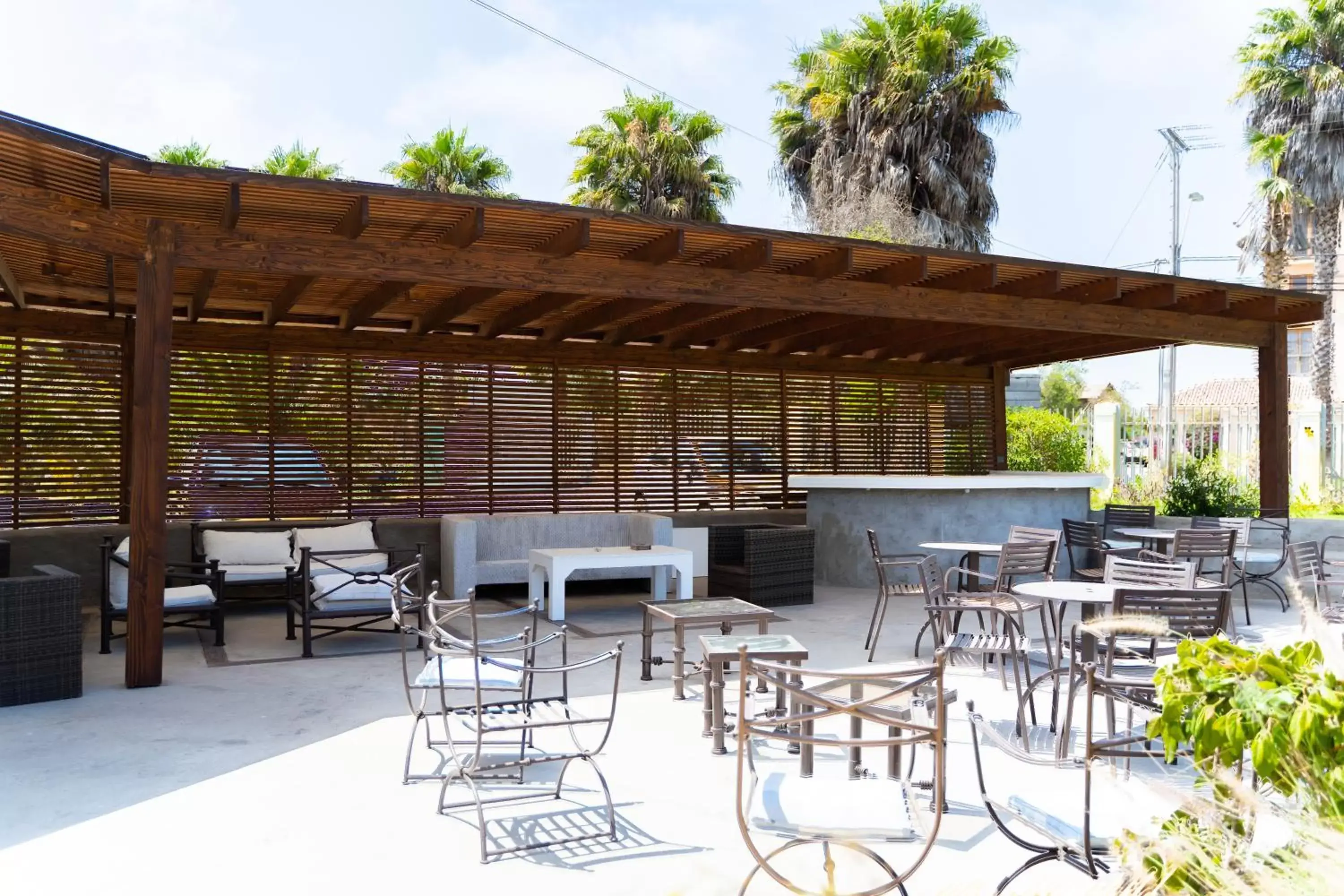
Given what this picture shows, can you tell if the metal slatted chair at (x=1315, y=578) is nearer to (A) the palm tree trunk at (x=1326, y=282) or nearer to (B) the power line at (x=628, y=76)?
(B) the power line at (x=628, y=76)

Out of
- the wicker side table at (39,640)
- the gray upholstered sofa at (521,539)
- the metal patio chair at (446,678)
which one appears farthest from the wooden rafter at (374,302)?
the metal patio chair at (446,678)

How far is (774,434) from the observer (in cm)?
1334

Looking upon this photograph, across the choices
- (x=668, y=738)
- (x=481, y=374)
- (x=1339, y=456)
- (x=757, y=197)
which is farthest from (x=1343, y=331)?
(x=668, y=738)

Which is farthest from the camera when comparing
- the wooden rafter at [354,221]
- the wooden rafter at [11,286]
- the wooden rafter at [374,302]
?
the wooden rafter at [374,302]

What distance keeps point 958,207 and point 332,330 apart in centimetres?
1402

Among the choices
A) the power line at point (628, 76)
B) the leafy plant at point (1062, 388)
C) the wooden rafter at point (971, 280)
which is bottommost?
the wooden rafter at point (971, 280)

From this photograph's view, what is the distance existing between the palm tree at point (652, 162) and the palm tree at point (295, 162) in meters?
4.82

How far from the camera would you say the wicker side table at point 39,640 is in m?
5.81

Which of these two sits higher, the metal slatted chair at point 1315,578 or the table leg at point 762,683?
the metal slatted chair at point 1315,578

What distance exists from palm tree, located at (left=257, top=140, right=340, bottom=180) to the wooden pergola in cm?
996

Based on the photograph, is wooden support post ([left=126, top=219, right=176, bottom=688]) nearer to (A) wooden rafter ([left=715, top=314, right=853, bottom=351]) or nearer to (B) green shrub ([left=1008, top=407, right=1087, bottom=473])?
(A) wooden rafter ([left=715, top=314, right=853, bottom=351])

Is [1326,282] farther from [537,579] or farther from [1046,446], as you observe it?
[537,579]

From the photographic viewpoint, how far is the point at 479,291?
9.06 meters

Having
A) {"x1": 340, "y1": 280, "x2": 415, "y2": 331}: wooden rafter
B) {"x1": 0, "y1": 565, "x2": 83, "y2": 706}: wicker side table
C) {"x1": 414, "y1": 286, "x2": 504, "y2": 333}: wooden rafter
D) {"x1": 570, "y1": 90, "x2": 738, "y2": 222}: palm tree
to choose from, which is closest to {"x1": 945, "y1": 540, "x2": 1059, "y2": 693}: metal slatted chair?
{"x1": 414, "y1": 286, "x2": 504, "y2": 333}: wooden rafter
